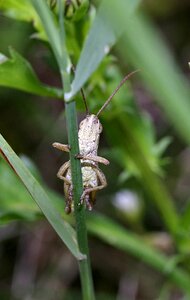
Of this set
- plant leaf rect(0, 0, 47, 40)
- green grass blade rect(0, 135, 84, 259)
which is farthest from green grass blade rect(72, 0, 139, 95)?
plant leaf rect(0, 0, 47, 40)

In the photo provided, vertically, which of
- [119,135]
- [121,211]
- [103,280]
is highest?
[119,135]

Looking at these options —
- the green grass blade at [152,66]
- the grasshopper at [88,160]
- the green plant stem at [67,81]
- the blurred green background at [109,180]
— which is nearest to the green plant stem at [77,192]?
the green plant stem at [67,81]

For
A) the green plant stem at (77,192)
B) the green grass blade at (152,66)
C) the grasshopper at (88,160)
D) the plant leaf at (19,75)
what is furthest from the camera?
the plant leaf at (19,75)

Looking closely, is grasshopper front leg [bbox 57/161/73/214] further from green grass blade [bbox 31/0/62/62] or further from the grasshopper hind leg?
green grass blade [bbox 31/0/62/62]

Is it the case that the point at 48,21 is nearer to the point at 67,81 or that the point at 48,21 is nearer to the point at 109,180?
the point at 67,81

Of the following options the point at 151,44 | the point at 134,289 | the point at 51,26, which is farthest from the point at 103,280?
the point at 151,44

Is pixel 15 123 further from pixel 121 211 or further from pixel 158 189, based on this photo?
pixel 158 189

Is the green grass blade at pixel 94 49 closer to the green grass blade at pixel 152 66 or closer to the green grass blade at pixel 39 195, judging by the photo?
the green grass blade at pixel 39 195
